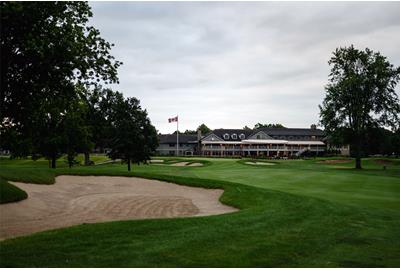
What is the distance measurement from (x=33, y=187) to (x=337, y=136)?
50.7 m

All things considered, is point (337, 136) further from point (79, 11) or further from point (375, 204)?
point (79, 11)

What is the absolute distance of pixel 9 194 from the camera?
17.0 metres

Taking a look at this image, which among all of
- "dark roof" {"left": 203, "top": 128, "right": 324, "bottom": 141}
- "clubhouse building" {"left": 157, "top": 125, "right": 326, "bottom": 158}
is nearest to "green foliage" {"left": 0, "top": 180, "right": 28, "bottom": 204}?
"clubhouse building" {"left": 157, "top": 125, "right": 326, "bottom": 158}

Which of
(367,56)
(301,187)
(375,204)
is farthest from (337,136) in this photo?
(375,204)

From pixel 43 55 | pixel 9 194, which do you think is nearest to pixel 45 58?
pixel 43 55

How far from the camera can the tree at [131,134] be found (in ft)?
168

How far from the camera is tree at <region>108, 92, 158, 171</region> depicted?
168ft

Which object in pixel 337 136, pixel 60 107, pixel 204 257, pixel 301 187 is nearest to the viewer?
pixel 204 257

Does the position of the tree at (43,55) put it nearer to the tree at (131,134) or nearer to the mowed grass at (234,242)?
the mowed grass at (234,242)

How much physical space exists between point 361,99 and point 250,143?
6447 cm

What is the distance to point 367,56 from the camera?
63.2m

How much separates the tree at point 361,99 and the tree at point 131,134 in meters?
27.7

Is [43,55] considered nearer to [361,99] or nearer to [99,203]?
[99,203]

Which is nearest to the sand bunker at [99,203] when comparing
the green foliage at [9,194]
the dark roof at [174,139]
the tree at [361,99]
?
the green foliage at [9,194]
